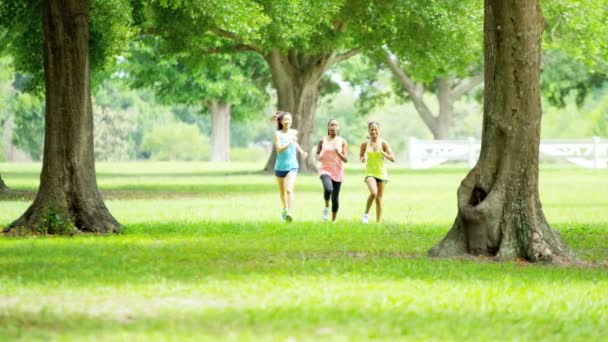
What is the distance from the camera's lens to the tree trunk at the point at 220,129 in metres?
81.7

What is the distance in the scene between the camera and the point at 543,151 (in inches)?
2402

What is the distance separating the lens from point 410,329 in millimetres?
9688

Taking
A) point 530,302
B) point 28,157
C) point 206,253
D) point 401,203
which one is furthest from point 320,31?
point 28,157

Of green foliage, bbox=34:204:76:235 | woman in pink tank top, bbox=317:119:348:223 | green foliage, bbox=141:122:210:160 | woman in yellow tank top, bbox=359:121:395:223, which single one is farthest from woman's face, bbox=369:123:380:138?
green foliage, bbox=141:122:210:160

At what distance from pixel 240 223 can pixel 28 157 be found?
10335cm

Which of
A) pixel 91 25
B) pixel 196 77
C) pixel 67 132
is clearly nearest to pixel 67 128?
pixel 67 132

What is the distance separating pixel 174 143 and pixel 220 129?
51.9 meters

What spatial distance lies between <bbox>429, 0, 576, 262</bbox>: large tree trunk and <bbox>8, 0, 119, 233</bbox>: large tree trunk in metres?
6.56

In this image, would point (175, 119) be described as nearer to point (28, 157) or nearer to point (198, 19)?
point (28, 157)

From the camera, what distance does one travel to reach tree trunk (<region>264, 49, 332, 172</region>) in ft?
172

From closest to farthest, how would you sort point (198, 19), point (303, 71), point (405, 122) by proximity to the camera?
point (198, 19) < point (303, 71) < point (405, 122)

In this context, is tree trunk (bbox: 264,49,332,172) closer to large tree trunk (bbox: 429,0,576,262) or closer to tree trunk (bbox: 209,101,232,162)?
tree trunk (bbox: 209,101,232,162)

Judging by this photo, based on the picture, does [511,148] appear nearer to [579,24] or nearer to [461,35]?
[461,35]

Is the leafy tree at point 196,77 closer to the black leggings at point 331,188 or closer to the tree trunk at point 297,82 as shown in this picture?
the tree trunk at point 297,82
